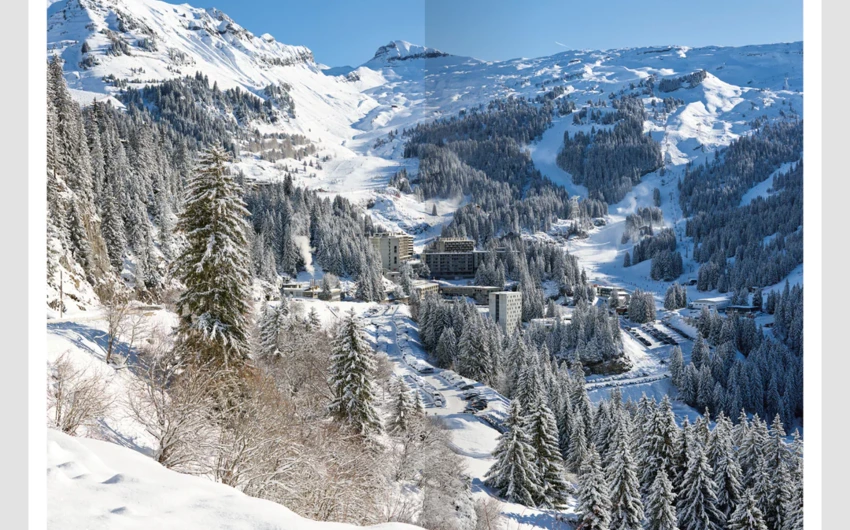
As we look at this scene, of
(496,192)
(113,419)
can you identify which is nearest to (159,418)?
(113,419)

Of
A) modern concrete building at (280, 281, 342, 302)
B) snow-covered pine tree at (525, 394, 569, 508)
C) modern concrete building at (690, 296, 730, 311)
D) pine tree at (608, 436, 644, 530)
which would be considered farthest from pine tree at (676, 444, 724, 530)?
modern concrete building at (690, 296, 730, 311)

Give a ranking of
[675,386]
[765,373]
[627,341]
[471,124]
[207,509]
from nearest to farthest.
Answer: [207,509] < [765,373] < [675,386] < [627,341] < [471,124]

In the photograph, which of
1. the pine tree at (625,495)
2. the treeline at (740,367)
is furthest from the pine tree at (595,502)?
the treeline at (740,367)

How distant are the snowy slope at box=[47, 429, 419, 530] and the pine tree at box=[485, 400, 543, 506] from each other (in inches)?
413

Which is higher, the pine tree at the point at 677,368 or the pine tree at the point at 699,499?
the pine tree at the point at 699,499

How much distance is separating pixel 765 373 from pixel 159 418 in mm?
30099

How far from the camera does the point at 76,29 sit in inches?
3935

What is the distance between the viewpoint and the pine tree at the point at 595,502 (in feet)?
32.9

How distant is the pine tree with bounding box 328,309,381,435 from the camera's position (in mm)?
9539

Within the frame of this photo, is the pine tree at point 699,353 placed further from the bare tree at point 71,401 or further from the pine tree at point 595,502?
the bare tree at point 71,401

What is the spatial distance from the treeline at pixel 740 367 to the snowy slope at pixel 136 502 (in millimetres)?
24172

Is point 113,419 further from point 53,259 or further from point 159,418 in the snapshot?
point 53,259

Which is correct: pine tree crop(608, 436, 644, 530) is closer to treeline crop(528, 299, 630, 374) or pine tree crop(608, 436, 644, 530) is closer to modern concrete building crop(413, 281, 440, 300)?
treeline crop(528, 299, 630, 374)

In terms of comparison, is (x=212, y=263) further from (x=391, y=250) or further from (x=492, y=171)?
(x=492, y=171)
